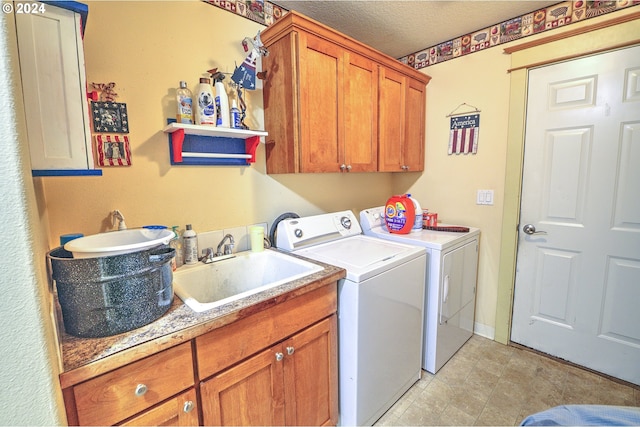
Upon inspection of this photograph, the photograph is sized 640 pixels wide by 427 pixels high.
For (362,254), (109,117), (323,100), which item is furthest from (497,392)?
(109,117)

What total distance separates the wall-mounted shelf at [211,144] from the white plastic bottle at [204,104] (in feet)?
0.17

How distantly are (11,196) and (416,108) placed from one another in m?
2.54

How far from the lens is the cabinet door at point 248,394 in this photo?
40.1 inches

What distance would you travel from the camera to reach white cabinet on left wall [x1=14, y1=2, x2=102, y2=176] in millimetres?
801

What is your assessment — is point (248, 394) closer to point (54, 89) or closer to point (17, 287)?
point (17, 287)

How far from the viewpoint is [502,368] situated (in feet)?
6.60

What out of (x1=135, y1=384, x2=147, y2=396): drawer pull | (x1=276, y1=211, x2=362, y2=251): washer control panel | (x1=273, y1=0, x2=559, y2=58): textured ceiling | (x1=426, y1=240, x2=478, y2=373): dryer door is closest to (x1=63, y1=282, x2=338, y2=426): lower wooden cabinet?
(x1=135, y1=384, x2=147, y2=396): drawer pull

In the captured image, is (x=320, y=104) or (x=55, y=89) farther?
(x=320, y=104)

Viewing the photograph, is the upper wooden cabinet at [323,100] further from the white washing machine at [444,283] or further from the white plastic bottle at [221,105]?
the white washing machine at [444,283]

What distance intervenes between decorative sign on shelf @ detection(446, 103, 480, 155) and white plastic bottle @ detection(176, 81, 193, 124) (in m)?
2.04

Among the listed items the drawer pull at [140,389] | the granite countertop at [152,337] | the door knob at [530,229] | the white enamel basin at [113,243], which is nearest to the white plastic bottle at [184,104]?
the white enamel basin at [113,243]

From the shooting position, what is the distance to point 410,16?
1921 millimetres

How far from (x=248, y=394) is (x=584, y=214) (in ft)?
7.48

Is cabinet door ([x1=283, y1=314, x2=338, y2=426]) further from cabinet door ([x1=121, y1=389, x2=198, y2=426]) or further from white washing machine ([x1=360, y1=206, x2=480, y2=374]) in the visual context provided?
white washing machine ([x1=360, y1=206, x2=480, y2=374])
